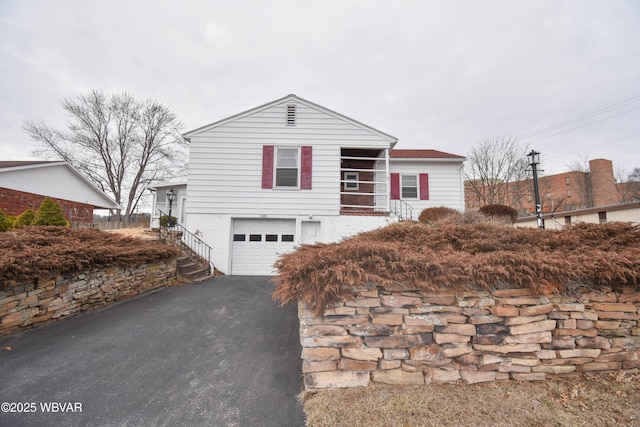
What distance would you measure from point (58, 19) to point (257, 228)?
9.71 m

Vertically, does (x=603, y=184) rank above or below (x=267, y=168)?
above

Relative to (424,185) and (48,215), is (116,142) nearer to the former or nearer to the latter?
(48,215)

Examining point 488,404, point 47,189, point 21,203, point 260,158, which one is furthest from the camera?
point 47,189

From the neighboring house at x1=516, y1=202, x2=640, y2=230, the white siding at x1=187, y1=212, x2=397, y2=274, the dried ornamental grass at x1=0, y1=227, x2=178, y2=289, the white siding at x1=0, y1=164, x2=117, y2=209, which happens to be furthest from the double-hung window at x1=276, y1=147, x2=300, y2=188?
the white siding at x1=0, y1=164, x2=117, y2=209

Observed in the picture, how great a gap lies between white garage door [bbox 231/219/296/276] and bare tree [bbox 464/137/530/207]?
18.1 metres

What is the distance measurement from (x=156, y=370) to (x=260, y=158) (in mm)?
6981

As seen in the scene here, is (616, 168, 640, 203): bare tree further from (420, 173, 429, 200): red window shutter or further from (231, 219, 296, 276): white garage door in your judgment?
(231, 219, 296, 276): white garage door

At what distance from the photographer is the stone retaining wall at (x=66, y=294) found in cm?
338

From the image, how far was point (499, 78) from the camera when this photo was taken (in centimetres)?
1063

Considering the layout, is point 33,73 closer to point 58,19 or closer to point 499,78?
point 58,19

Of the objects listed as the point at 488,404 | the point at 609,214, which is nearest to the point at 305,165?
the point at 488,404

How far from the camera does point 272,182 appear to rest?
8.41m

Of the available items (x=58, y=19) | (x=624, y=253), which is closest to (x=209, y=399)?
(x=624, y=253)

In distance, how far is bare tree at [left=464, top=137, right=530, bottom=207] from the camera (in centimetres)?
1873
